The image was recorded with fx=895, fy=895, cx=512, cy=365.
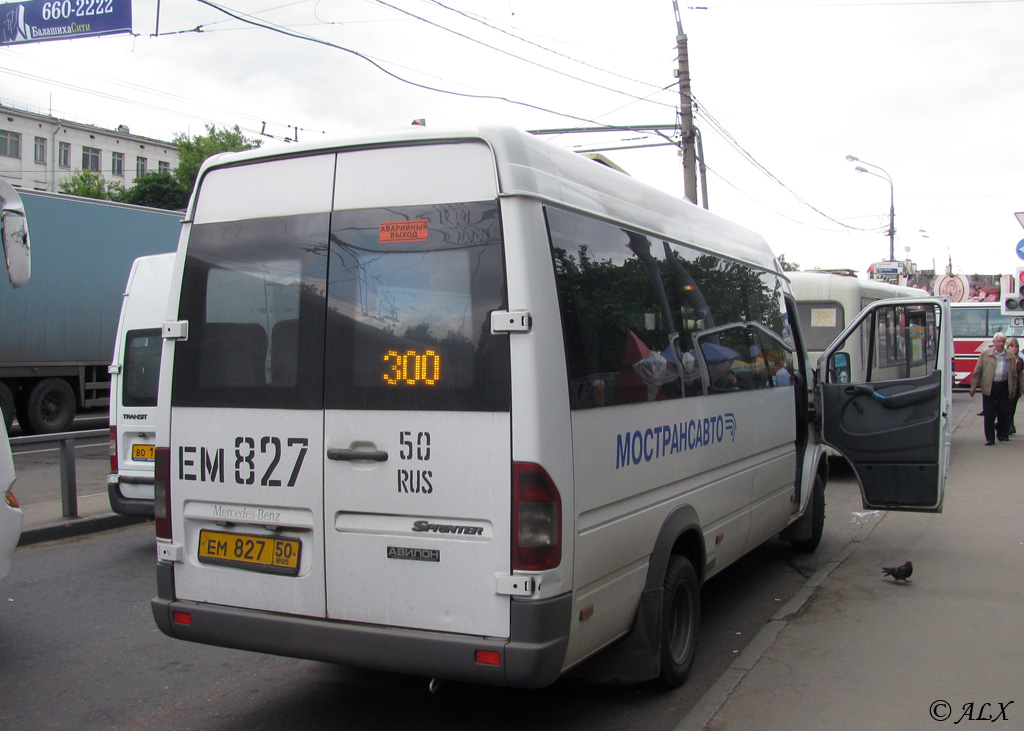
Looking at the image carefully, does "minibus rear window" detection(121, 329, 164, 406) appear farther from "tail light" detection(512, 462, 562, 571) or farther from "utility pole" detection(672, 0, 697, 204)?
"utility pole" detection(672, 0, 697, 204)

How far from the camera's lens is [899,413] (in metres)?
7.05

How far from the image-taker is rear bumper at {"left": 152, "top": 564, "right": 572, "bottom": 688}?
3.45 metres

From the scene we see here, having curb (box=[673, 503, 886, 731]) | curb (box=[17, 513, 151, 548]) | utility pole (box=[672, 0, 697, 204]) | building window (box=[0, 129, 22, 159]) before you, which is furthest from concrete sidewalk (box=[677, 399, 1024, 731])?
building window (box=[0, 129, 22, 159])

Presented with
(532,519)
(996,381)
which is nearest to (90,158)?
(996,381)

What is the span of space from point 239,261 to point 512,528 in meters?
1.81

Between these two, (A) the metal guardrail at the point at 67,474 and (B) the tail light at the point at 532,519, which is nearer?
(B) the tail light at the point at 532,519

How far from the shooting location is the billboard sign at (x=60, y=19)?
12148mm

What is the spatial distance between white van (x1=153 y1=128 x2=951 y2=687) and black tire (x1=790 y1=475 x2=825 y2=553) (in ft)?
10.4

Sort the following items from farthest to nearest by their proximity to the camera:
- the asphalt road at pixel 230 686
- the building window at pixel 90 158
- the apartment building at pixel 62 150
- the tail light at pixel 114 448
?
the building window at pixel 90 158 < the apartment building at pixel 62 150 < the tail light at pixel 114 448 < the asphalt road at pixel 230 686

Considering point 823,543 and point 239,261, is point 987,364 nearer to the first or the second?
point 823,543

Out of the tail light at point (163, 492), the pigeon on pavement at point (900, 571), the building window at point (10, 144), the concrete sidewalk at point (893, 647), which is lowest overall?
the concrete sidewalk at point (893, 647)

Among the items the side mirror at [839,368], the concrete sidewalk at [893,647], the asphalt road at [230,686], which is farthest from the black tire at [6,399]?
the concrete sidewalk at [893,647]

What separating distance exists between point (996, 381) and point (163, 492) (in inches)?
586

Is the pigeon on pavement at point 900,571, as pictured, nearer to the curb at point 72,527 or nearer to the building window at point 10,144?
the curb at point 72,527
